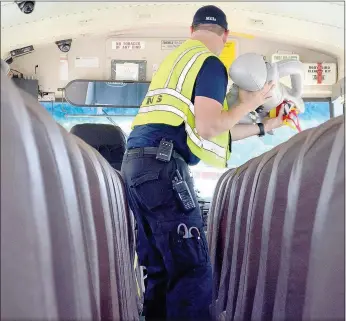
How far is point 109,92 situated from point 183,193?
3302mm

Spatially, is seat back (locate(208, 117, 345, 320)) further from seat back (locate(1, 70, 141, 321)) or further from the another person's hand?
the another person's hand

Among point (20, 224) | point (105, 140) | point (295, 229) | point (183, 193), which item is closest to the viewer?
point (20, 224)

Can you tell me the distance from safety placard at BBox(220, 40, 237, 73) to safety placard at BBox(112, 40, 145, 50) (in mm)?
798

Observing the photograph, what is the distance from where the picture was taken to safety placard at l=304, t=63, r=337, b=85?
215 inches

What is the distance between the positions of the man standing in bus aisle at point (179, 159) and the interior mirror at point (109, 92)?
2975mm

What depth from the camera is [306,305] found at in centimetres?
86

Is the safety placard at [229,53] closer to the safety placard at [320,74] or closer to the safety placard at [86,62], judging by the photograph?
the safety placard at [320,74]

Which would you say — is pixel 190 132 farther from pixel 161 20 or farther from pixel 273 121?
pixel 161 20

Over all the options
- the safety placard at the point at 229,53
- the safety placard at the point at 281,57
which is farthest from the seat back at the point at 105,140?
the safety placard at the point at 281,57

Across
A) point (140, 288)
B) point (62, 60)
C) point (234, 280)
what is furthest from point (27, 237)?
point (62, 60)

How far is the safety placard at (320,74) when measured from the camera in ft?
17.9

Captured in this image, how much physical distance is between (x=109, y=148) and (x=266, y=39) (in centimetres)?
247

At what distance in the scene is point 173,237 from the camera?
227cm

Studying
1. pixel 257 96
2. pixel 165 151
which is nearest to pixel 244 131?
pixel 257 96
